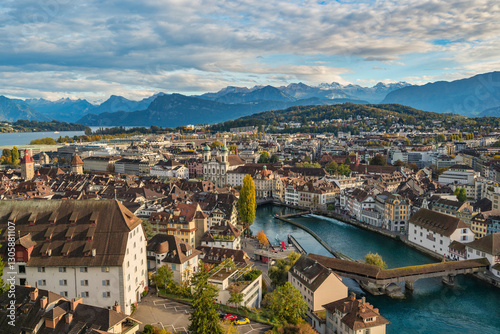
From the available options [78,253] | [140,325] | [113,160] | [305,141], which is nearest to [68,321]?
[140,325]

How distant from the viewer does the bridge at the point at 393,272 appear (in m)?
29.0

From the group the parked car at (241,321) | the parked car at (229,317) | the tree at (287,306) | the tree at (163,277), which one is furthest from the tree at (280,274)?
the tree at (163,277)

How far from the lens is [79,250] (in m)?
20.4

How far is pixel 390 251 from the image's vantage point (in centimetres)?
3859

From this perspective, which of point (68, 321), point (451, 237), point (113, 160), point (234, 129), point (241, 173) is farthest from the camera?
point (234, 129)

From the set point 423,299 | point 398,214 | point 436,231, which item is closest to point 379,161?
point 398,214

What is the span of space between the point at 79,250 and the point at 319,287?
13.0 metres

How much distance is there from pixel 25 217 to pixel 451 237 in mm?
32021

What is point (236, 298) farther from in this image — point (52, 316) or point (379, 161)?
point (379, 161)

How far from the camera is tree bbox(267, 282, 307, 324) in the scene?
21531mm

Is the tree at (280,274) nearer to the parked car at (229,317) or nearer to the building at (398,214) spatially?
the parked car at (229,317)

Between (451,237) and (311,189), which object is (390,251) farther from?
(311,189)

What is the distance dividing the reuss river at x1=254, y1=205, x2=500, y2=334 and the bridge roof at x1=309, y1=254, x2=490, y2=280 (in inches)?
48.4

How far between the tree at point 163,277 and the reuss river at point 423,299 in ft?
42.5
